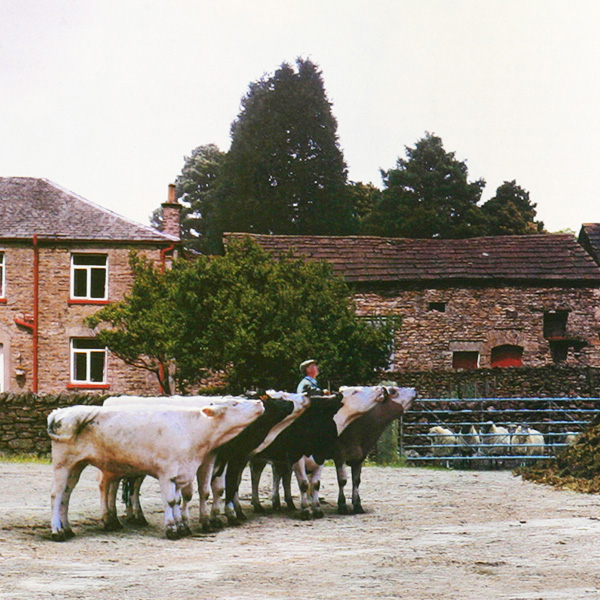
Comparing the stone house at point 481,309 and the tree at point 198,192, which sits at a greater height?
the tree at point 198,192

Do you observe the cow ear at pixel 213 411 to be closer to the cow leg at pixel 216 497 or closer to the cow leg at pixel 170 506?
the cow leg at pixel 170 506

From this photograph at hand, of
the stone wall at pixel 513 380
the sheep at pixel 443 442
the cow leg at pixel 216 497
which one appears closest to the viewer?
the cow leg at pixel 216 497

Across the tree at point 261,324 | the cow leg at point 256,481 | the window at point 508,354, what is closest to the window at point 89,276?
the tree at point 261,324

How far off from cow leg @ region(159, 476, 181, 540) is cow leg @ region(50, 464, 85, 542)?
0.96 m

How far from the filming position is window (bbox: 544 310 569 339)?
32.5 m

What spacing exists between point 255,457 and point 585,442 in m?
7.33

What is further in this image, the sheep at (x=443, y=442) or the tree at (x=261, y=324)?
the tree at (x=261, y=324)

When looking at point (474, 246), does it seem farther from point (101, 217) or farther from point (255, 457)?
point (255, 457)

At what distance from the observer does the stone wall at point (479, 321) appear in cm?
3178

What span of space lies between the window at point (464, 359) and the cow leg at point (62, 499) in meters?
22.9

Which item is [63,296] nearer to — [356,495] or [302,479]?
[302,479]

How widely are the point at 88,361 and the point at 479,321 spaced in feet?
42.3

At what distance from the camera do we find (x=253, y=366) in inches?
930

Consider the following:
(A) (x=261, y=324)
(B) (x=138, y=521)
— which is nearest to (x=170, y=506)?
(B) (x=138, y=521)
